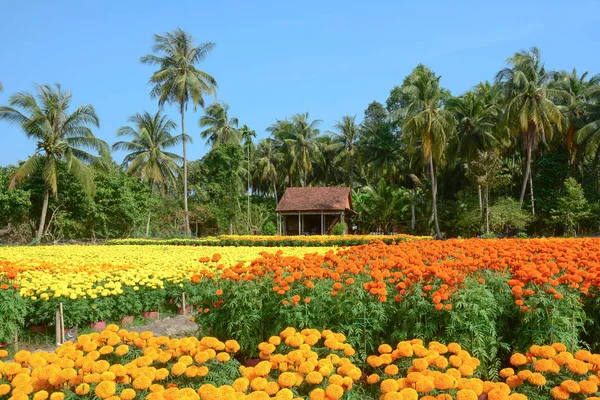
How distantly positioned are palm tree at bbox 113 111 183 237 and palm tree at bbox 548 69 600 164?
28738 millimetres

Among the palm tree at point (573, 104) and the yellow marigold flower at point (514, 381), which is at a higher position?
the palm tree at point (573, 104)

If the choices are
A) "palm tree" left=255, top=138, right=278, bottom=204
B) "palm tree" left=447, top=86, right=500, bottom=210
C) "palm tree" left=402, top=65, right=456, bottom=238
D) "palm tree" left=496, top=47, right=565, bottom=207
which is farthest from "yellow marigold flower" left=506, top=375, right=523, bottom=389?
"palm tree" left=255, top=138, right=278, bottom=204

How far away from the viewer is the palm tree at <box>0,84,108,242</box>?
85.5 feet

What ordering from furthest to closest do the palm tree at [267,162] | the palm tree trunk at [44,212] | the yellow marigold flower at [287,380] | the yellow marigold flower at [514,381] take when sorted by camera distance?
the palm tree at [267,162]
the palm tree trunk at [44,212]
the yellow marigold flower at [514,381]
the yellow marigold flower at [287,380]

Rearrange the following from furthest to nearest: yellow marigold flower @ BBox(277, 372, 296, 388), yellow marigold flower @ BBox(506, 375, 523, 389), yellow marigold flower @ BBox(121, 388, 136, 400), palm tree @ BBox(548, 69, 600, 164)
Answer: palm tree @ BBox(548, 69, 600, 164), yellow marigold flower @ BBox(506, 375, 523, 389), yellow marigold flower @ BBox(277, 372, 296, 388), yellow marigold flower @ BBox(121, 388, 136, 400)

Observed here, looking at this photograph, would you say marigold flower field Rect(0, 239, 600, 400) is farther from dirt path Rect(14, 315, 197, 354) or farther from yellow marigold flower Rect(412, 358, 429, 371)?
dirt path Rect(14, 315, 197, 354)

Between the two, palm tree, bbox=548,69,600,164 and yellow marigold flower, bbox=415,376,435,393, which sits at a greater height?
palm tree, bbox=548,69,600,164

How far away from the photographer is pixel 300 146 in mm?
48500

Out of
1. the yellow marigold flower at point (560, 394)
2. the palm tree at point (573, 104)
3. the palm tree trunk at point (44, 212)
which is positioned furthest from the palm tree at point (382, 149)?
the yellow marigold flower at point (560, 394)

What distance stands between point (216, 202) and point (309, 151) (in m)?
14.6

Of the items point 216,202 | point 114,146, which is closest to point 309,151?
point 216,202

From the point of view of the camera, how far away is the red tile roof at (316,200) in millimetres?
36031

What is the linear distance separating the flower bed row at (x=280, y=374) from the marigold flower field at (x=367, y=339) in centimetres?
1

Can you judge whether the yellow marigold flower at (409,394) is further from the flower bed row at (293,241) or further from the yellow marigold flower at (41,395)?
the flower bed row at (293,241)
